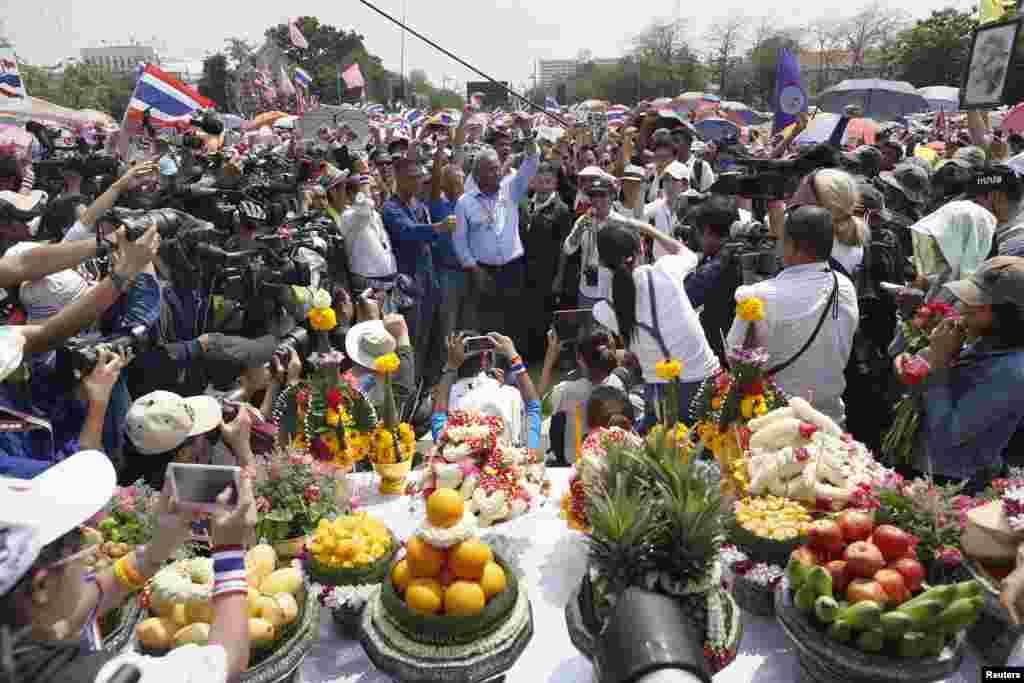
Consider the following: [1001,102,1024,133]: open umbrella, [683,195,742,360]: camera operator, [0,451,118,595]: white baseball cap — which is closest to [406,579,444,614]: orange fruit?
[0,451,118,595]: white baseball cap

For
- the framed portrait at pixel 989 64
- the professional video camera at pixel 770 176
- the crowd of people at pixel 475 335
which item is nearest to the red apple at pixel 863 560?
the crowd of people at pixel 475 335

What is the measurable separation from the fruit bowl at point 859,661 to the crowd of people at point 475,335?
93cm

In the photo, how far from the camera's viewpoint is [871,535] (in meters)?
A: 1.82

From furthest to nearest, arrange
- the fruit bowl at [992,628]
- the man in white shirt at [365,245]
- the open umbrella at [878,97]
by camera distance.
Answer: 1. the open umbrella at [878,97]
2. the man in white shirt at [365,245]
3. the fruit bowl at [992,628]

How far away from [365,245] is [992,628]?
4.72 m

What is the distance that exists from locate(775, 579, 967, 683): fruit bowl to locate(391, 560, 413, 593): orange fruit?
1.02 meters

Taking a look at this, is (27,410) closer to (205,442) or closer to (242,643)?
(205,442)

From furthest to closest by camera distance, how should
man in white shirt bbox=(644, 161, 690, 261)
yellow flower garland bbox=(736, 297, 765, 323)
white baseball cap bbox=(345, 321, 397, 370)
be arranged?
man in white shirt bbox=(644, 161, 690, 261)
white baseball cap bbox=(345, 321, 397, 370)
yellow flower garland bbox=(736, 297, 765, 323)

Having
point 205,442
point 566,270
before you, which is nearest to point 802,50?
point 566,270

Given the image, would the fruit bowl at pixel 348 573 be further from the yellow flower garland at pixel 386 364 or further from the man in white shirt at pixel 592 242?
the man in white shirt at pixel 592 242

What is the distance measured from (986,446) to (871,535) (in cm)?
109

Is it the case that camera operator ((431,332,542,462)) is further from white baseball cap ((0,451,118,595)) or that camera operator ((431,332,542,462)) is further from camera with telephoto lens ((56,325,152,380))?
white baseball cap ((0,451,118,595))

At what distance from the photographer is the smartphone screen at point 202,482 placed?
63.9 inches

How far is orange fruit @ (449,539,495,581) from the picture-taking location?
5.78 ft
